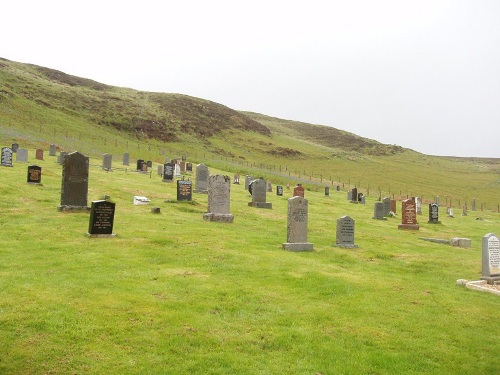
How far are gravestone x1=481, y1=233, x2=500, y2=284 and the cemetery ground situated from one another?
903mm

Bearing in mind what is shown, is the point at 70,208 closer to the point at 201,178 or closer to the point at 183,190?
the point at 183,190

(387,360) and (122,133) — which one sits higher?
(122,133)

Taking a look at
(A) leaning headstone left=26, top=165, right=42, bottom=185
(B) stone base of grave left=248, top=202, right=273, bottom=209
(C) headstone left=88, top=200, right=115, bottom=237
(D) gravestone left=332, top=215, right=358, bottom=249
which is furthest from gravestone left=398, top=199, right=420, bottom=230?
(A) leaning headstone left=26, top=165, right=42, bottom=185

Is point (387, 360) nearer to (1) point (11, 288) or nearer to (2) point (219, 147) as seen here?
(1) point (11, 288)

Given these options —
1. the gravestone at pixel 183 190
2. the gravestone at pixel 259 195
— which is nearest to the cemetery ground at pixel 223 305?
the gravestone at pixel 183 190

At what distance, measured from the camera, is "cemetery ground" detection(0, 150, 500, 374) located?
7.45 m

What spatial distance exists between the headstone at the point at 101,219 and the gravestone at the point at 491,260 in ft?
38.4

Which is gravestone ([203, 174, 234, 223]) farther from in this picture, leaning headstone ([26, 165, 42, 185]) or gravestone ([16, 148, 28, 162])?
gravestone ([16, 148, 28, 162])

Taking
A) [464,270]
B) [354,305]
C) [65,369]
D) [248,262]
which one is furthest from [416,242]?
[65,369]

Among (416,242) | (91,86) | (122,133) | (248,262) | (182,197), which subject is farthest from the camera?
(91,86)

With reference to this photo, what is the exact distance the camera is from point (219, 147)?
10262 centimetres

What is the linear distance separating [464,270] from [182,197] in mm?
15404

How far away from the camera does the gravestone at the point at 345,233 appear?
18.3 metres

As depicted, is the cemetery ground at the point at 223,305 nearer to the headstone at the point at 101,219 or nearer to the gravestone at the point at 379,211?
the headstone at the point at 101,219
